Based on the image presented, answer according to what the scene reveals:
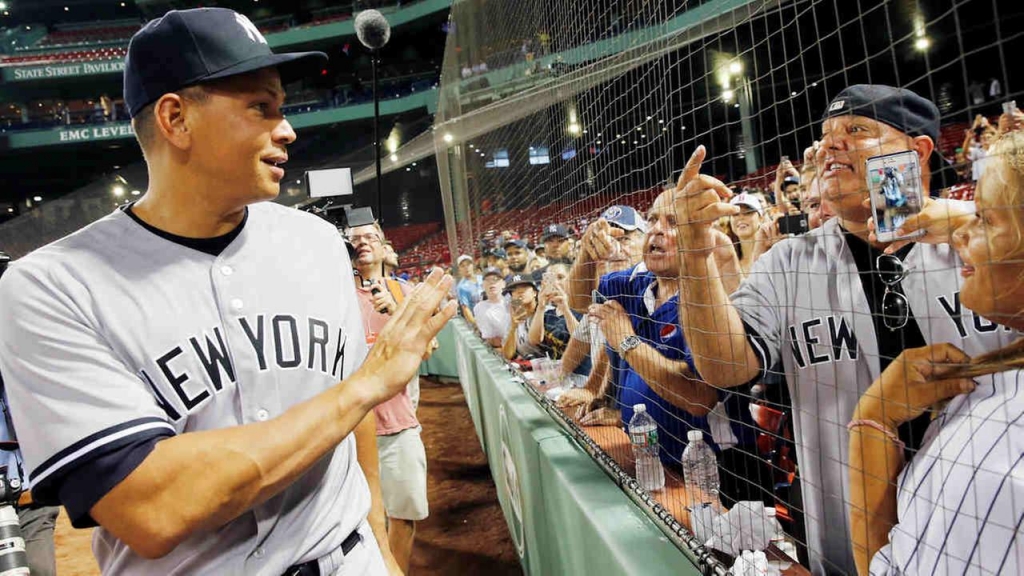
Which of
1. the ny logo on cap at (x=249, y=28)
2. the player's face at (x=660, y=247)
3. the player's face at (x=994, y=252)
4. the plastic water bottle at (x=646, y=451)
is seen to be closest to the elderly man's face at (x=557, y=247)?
the player's face at (x=660, y=247)

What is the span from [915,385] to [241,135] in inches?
46.8

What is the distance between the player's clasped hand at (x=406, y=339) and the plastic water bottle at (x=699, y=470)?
33.2 inches

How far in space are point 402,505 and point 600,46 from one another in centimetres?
210

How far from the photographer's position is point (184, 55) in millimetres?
927

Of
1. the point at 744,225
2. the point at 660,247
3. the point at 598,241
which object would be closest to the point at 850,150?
the point at 660,247

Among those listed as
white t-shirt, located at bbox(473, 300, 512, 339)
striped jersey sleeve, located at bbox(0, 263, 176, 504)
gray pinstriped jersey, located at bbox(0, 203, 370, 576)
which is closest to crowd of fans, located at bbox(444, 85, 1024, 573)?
gray pinstriped jersey, located at bbox(0, 203, 370, 576)

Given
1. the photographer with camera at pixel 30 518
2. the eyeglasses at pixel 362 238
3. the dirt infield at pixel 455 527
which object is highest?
the eyeglasses at pixel 362 238

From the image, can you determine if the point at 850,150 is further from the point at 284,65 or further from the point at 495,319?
the point at 495,319

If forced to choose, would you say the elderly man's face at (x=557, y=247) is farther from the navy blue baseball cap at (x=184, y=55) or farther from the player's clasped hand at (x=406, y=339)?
the navy blue baseball cap at (x=184, y=55)

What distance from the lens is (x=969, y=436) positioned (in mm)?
810

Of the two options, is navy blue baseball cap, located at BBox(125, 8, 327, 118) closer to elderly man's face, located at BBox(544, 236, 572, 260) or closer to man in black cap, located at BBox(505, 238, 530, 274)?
elderly man's face, located at BBox(544, 236, 572, 260)

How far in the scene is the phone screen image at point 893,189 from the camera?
0.87 meters

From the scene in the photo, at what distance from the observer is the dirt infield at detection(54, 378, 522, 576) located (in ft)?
10.0

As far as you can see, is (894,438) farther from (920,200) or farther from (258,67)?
(258,67)
